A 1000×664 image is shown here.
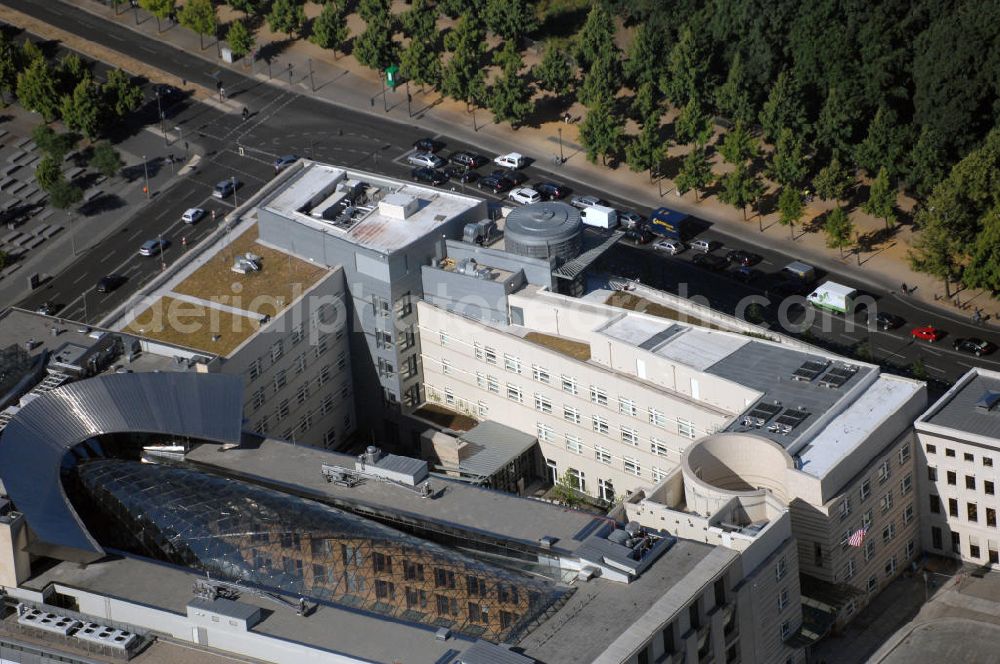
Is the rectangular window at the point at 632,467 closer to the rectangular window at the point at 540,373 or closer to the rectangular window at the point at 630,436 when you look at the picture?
the rectangular window at the point at 630,436

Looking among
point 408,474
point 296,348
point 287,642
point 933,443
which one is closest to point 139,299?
point 296,348

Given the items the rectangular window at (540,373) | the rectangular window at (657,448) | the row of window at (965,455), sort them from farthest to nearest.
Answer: the rectangular window at (540,373), the rectangular window at (657,448), the row of window at (965,455)

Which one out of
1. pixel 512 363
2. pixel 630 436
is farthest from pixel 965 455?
pixel 512 363

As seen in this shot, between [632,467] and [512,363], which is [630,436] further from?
[512,363]

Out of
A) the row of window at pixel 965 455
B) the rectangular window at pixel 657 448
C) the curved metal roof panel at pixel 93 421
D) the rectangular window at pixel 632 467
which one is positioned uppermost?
the curved metal roof panel at pixel 93 421

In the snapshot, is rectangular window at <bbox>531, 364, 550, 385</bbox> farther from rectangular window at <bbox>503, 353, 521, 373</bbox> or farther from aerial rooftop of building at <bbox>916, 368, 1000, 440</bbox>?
aerial rooftop of building at <bbox>916, 368, 1000, 440</bbox>

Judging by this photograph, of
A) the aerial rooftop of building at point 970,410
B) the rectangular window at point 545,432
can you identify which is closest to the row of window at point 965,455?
the aerial rooftop of building at point 970,410

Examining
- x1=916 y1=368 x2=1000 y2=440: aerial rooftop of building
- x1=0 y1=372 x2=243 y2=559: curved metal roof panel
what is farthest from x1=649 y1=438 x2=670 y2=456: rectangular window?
x1=0 y1=372 x2=243 y2=559: curved metal roof panel
